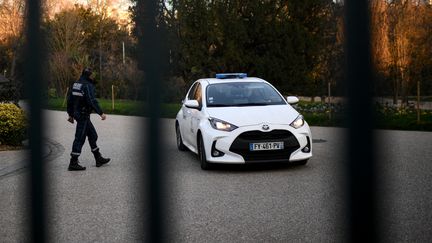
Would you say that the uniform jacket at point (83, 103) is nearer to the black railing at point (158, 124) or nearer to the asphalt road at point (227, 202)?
the asphalt road at point (227, 202)

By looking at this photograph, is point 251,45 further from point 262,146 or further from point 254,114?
point 262,146

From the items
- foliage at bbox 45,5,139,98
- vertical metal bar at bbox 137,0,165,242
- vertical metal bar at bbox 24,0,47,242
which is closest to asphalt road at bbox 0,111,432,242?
vertical metal bar at bbox 24,0,47,242

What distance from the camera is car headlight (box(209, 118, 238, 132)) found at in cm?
815

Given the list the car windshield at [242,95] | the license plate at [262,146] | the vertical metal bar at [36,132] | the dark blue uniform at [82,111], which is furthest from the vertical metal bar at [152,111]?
the car windshield at [242,95]

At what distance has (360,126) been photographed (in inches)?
36.4

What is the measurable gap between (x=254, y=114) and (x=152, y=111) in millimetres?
7305

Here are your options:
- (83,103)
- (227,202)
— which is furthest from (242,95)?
(227,202)

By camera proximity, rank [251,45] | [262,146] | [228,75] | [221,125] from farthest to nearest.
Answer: [251,45]
[228,75]
[221,125]
[262,146]

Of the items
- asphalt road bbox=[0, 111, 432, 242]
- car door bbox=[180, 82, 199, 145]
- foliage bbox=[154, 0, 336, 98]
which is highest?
foliage bbox=[154, 0, 336, 98]

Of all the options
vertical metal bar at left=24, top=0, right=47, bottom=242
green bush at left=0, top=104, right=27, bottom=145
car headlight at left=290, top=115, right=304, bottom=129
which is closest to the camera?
vertical metal bar at left=24, top=0, right=47, bottom=242

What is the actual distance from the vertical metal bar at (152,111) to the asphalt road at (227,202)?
0.90 ft

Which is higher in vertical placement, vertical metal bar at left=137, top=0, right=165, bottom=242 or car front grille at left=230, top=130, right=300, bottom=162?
vertical metal bar at left=137, top=0, right=165, bottom=242

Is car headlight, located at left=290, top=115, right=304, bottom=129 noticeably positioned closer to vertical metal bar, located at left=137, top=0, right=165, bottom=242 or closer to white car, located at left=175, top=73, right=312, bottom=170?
white car, located at left=175, top=73, right=312, bottom=170

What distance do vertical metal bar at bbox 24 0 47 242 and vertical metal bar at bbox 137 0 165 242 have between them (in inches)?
9.6
